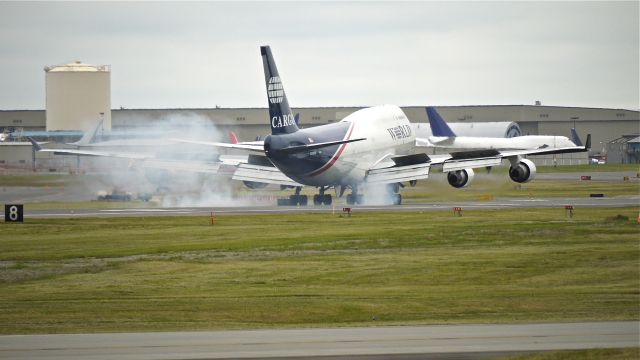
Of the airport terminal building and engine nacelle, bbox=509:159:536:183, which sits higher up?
the airport terminal building

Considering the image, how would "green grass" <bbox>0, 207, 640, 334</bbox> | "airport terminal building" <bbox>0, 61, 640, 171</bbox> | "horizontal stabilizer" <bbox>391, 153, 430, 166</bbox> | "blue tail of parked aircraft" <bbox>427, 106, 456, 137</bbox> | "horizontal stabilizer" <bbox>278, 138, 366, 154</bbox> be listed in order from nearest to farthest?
"green grass" <bbox>0, 207, 640, 334</bbox>
"horizontal stabilizer" <bbox>278, 138, 366, 154</bbox>
"horizontal stabilizer" <bbox>391, 153, 430, 166</bbox>
"airport terminal building" <bbox>0, 61, 640, 171</bbox>
"blue tail of parked aircraft" <bbox>427, 106, 456, 137</bbox>

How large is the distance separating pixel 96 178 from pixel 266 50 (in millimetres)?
28998

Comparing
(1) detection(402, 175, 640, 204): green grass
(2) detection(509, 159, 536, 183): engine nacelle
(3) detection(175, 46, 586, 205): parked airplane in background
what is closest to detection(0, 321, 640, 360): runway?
(3) detection(175, 46, 586, 205): parked airplane in background

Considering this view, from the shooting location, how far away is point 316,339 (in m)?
24.2

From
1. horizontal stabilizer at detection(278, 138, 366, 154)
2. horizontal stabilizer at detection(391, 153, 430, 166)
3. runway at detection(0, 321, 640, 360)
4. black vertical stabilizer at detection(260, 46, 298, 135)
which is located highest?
black vertical stabilizer at detection(260, 46, 298, 135)

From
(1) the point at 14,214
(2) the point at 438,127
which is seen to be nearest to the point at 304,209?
(1) the point at 14,214

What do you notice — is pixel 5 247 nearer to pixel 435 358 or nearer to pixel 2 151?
pixel 435 358

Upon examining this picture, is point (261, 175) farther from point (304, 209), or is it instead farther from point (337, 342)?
point (337, 342)

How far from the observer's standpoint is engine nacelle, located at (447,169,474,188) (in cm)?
7606

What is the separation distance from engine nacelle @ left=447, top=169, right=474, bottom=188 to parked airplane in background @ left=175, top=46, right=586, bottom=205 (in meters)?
0.07

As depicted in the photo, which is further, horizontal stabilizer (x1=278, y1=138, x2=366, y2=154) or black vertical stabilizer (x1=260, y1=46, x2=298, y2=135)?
black vertical stabilizer (x1=260, y1=46, x2=298, y2=135)

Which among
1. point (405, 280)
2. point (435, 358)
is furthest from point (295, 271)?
point (435, 358)

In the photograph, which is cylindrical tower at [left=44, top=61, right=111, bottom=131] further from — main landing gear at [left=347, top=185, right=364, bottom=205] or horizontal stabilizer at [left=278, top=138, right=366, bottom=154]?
horizontal stabilizer at [left=278, top=138, right=366, bottom=154]

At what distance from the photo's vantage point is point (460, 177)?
76312mm
